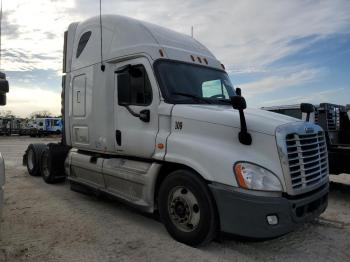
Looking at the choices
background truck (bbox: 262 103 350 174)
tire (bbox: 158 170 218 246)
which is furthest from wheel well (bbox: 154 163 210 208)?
background truck (bbox: 262 103 350 174)

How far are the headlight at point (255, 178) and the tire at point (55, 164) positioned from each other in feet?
19.7

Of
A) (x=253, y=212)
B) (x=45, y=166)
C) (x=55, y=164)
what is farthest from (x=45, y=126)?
(x=253, y=212)

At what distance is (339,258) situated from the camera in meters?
4.63

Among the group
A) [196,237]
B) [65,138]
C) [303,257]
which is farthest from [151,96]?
[65,138]

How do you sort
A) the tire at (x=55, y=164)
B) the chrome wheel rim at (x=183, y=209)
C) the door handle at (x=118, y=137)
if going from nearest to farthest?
the chrome wheel rim at (x=183, y=209) < the door handle at (x=118, y=137) < the tire at (x=55, y=164)

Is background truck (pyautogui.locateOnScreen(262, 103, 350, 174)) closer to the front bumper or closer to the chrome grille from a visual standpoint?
the chrome grille

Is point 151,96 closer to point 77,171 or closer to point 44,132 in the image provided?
point 77,171

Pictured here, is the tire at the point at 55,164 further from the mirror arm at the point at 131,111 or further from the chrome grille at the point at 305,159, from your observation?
the chrome grille at the point at 305,159

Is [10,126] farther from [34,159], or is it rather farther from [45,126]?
[34,159]

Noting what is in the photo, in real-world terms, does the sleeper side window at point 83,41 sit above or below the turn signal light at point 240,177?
above

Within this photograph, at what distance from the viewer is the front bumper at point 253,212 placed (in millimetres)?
4320

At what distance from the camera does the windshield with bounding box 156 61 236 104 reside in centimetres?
555

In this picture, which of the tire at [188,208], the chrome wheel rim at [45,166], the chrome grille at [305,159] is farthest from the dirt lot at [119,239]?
the chrome wheel rim at [45,166]

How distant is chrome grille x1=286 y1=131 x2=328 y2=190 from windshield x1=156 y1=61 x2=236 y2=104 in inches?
61.5
